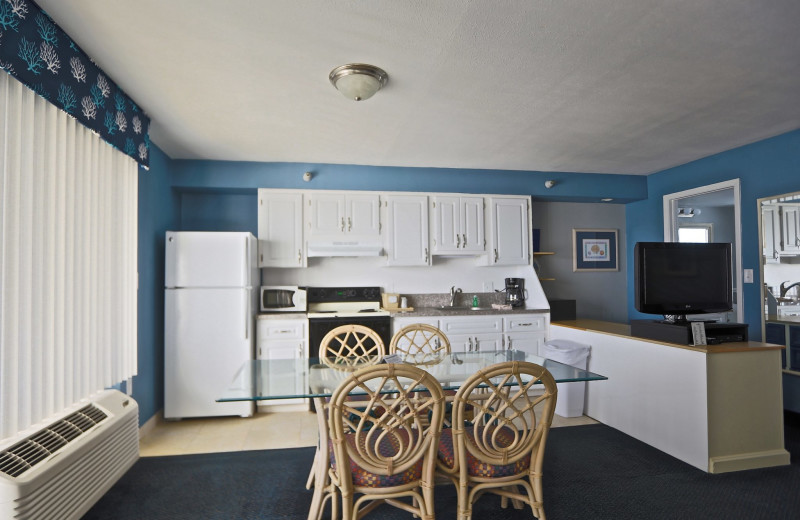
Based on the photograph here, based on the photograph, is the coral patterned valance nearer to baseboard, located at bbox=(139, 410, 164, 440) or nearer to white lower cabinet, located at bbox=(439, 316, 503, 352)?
baseboard, located at bbox=(139, 410, 164, 440)

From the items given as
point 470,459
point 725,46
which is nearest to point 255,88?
point 470,459

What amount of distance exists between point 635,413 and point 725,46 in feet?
8.33

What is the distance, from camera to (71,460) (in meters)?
2.16

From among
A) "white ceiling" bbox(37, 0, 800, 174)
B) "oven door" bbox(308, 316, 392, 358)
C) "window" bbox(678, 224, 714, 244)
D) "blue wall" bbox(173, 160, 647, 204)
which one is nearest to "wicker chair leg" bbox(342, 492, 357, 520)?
"white ceiling" bbox(37, 0, 800, 174)

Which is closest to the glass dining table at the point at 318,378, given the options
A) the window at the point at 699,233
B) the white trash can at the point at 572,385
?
the white trash can at the point at 572,385

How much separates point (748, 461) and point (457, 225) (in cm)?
308

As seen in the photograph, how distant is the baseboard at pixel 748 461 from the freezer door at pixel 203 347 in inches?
142

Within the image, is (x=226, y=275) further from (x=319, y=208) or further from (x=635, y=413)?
(x=635, y=413)

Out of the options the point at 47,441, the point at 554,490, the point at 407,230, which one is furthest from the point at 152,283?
the point at 554,490

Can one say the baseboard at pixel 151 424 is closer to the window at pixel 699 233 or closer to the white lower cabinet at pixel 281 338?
the white lower cabinet at pixel 281 338

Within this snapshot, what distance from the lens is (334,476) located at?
6.48 feet

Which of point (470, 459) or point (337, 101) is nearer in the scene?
point (470, 459)

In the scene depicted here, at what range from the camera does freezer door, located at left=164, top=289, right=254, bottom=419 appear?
3910 millimetres

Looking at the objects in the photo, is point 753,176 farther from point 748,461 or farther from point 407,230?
point 407,230
